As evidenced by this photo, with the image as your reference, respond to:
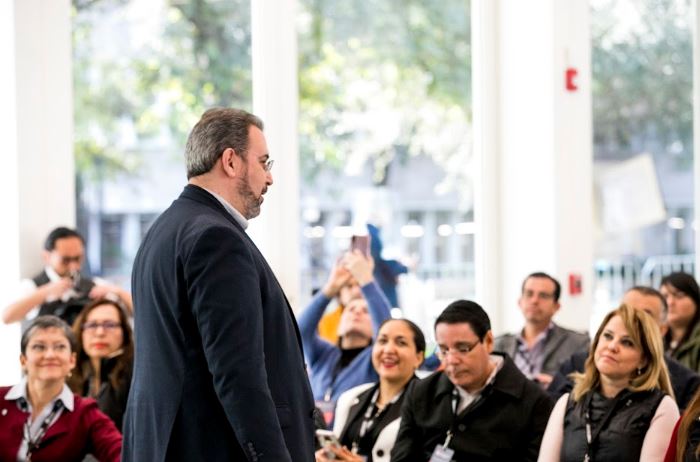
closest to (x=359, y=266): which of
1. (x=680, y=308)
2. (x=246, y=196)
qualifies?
(x=680, y=308)

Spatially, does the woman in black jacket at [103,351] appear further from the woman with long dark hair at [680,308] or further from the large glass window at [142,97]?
the woman with long dark hair at [680,308]

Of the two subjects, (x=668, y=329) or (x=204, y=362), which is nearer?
(x=204, y=362)

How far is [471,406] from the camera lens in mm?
4160

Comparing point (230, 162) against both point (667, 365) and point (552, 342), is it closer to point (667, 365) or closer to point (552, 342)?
point (667, 365)

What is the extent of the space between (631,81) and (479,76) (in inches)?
46.1

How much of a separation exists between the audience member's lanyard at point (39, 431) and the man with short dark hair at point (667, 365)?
6.33 feet

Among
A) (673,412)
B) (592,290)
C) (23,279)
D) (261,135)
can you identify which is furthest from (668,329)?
(261,135)

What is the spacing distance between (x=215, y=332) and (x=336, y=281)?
340cm

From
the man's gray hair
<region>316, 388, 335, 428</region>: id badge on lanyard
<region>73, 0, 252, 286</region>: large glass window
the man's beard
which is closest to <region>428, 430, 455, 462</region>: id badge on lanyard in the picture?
<region>316, 388, 335, 428</region>: id badge on lanyard

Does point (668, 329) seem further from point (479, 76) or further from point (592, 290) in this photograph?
point (479, 76)

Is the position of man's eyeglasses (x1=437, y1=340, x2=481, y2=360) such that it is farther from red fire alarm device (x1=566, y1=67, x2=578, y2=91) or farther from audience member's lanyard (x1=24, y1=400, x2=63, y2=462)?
red fire alarm device (x1=566, y1=67, x2=578, y2=91)

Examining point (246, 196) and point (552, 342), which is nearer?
point (246, 196)

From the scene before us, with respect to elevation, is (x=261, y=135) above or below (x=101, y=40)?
below

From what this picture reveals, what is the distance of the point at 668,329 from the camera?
610cm
